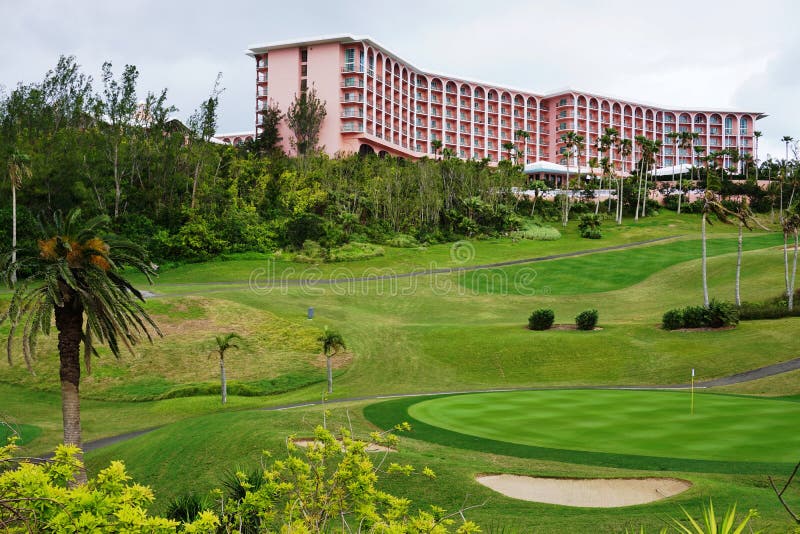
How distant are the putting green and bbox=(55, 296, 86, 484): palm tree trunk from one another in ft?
41.8

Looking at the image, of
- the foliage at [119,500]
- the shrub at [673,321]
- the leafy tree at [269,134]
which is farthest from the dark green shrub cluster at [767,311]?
the leafy tree at [269,134]

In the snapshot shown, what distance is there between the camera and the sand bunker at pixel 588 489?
45.2ft

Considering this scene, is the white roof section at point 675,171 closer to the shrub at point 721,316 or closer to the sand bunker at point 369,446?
the shrub at point 721,316

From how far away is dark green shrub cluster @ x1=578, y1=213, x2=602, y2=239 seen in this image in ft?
304

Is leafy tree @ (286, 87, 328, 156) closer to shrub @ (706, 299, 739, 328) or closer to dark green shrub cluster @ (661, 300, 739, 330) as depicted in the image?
dark green shrub cluster @ (661, 300, 739, 330)

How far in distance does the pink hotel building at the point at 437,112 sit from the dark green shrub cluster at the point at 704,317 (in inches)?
2735

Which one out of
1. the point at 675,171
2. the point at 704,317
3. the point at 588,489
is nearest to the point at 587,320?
the point at 704,317

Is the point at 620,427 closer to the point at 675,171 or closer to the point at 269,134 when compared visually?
the point at 269,134

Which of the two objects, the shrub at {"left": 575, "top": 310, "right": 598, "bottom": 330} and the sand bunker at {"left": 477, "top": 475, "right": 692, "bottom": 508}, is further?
the shrub at {"left": 575, "top": 310, "right": 598, "bottom": 330}

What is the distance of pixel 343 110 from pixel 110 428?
81.1 meters

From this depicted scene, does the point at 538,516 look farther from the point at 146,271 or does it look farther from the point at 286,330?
the point at 286,330

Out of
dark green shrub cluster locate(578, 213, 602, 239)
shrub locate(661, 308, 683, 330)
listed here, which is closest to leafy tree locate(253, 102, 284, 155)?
dark green shrub cluster locate(578, 213, 602, 239)

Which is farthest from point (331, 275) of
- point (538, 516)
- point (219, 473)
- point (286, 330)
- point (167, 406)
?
point (538, 516)

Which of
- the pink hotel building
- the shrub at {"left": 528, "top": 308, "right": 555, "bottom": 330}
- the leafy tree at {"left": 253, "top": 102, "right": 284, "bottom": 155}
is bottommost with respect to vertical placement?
the shrub at {"left": 528, "top": 308, "right": 555, "bottom": 330}
